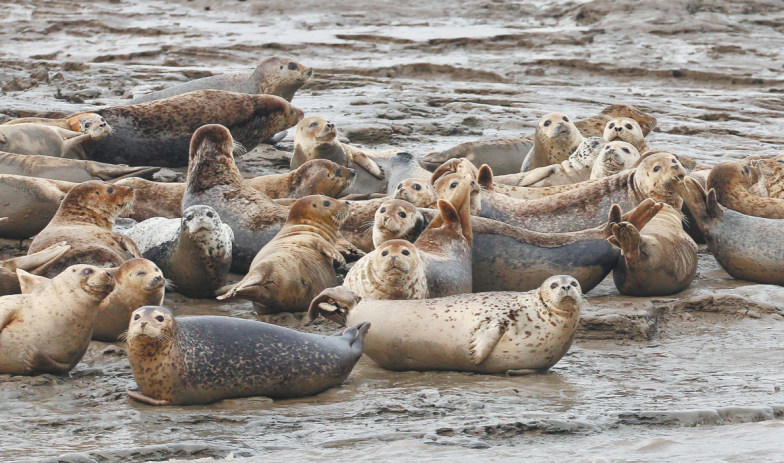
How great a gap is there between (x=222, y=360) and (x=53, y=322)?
0.88m

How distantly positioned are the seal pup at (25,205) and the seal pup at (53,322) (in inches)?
93.5

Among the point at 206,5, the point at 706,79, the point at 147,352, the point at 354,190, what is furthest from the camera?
the point at 206,5

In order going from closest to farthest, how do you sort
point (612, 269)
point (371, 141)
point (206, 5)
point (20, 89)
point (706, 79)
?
point (612, 269) → point (371, 141) → point (20, 89) → point (706, 79) → point (206, 5)

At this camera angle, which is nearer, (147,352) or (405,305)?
(147,352)

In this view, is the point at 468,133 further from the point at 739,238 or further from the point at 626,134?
the point at 739,238

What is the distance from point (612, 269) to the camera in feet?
22.1

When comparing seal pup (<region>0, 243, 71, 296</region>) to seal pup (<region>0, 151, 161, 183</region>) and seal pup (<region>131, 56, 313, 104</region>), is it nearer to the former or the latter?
seal pup (<region>0, 151, 161, 183</region>)

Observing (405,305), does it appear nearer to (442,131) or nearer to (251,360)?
(251,360)

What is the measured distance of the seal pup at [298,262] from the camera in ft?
19.9

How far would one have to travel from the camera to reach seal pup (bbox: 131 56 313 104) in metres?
11.5

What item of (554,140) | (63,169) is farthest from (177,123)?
(554,140)

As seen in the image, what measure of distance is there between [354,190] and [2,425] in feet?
17.2

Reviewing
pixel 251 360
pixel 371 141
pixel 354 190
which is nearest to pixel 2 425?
pixel 251 360

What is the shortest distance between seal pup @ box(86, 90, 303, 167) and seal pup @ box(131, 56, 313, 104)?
1310 mm
